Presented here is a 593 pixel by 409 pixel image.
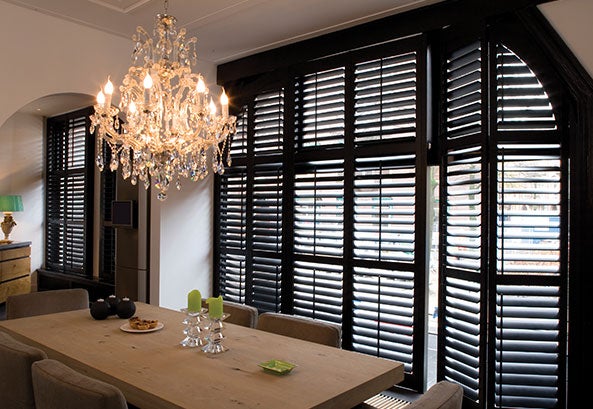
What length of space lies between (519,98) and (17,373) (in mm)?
2863

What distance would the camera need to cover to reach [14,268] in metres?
6.09

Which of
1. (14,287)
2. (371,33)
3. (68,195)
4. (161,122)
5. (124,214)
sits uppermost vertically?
(371,33)

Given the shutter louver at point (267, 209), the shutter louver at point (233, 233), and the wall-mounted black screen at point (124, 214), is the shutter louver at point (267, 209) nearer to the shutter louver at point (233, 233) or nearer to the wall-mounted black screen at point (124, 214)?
the shutter louver at point (233, 233)

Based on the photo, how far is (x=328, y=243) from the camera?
386 centimetres

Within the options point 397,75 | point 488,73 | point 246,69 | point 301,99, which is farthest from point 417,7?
point 246,69

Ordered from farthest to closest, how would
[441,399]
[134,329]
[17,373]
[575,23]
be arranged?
[575,23]
[134,329]
[17,373]
[441,399]

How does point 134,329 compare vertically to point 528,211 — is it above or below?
below

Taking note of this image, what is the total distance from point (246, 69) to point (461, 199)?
2.32 m

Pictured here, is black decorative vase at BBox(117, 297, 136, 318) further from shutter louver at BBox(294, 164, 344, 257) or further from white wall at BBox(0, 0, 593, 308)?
shutter louver at BBox(294, 164, 344, 257)

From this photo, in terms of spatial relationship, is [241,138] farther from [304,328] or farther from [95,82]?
[304,328]

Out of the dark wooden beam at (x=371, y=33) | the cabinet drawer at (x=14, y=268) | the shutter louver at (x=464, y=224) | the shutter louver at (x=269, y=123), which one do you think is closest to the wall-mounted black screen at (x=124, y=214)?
the shutter louver at (x=269, y=123)

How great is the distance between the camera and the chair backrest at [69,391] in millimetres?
1478

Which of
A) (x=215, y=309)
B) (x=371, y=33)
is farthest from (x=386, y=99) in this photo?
(x=215, y=309)

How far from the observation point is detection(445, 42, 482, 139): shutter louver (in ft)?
9.88
